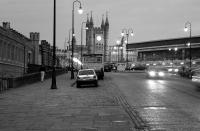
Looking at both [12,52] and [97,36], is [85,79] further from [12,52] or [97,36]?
[97,36]

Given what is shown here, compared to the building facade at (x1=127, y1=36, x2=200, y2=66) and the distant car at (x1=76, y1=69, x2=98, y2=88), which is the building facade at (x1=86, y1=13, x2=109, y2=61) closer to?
the building facade at (x1=127, y1=36, x2=200, y2=66)

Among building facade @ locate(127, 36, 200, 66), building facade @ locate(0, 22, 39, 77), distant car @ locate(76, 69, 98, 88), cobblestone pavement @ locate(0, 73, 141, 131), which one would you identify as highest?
building facade @ locate(127, 36, 200, 66)

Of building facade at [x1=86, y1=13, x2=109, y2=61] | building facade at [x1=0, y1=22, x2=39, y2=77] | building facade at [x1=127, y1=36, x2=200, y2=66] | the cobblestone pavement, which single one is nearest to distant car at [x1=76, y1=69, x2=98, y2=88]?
building facade at [x1=0, y1=22, x2=39, y2=77]

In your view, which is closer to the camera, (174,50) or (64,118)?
(64,118)

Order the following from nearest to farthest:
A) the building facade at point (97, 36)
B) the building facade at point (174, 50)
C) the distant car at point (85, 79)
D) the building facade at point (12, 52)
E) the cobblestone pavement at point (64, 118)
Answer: the cobblestone pavement at point (64, 118) → the distant car at point (85, 79) → the building facade at point (12, 52) → the building facade at point (174, 50) → the building facade at point (97, 36)

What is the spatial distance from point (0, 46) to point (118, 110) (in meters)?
28.2

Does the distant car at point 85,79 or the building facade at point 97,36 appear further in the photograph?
the building facade at point 97,36

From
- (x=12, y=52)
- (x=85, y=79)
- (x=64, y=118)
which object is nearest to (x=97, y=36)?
(x=12, y=52)

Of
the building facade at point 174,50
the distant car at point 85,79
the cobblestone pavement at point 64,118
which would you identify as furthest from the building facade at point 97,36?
the cobblestone pavement at point 64,118

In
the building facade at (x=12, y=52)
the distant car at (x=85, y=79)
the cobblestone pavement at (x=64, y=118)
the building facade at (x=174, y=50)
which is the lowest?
the cobblestone pavement at (x=64, y=118)

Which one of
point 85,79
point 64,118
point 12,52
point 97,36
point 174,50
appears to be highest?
point 97,36

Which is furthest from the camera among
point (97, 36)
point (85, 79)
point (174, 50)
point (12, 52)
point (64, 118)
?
point (97, 36)

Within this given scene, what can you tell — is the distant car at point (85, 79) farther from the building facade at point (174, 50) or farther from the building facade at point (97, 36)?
the building facade at point (97, 36)

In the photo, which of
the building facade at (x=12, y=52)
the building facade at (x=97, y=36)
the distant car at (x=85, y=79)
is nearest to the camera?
the distant car at (x=85, y=79)
